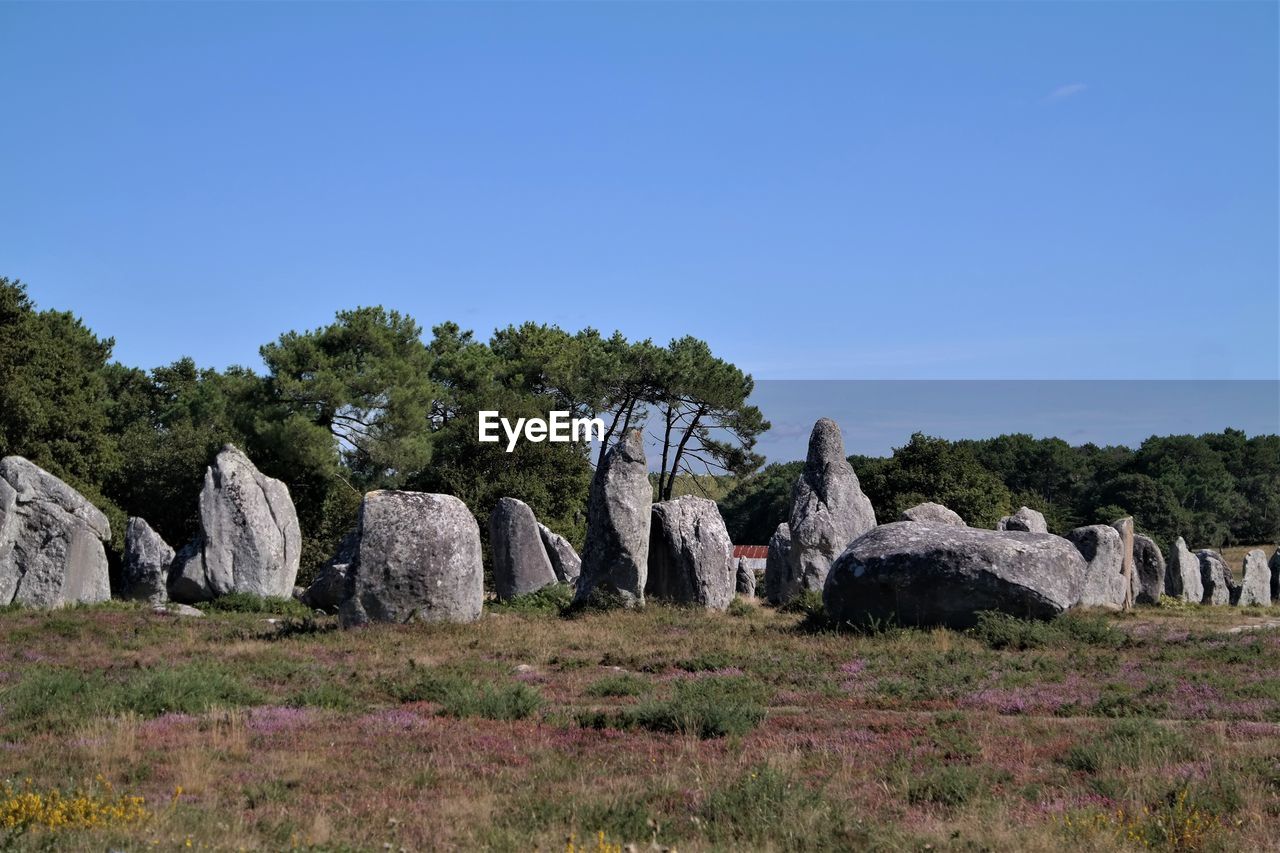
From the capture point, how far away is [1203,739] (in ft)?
41.8

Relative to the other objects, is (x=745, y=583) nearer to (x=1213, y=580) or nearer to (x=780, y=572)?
(x=780, y=572)

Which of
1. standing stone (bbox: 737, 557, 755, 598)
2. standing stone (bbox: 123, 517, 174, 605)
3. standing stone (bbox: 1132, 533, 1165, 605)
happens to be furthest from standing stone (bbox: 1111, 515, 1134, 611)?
standing stone (bbox: 123, 517, 174, 605)

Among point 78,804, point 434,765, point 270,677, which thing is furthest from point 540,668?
point 78,804

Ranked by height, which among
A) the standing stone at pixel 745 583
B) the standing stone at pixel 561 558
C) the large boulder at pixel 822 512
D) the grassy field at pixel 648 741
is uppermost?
the large boulder at pixel 822 512

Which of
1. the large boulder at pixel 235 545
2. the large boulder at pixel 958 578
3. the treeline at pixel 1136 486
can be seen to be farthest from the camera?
the treeline at pixel 1136 486

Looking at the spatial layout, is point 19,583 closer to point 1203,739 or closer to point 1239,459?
point 1203,739

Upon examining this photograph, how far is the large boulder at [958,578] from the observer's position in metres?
22.0

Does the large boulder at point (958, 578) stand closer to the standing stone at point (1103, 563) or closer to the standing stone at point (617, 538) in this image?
the standing stone at point (617, 538)

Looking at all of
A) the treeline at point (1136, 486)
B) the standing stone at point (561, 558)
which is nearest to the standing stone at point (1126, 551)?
the standing stone at point (561, 558)

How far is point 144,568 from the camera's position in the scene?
104 feet

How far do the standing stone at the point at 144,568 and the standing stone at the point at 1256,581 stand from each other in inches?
1441

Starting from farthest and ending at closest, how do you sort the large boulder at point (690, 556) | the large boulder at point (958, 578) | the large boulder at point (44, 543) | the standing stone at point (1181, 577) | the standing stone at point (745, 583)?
1. the standing stone at point (1181, 577)
2. the standing stone at point (745, 583)
3. the large boulder at point (690, 556)
4. the large boulder at point (44, 543)
5. the large boulder at point (958, 578)

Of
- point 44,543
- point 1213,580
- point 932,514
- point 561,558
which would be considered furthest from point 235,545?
point 1213,580

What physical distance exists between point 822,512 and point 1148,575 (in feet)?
39.7
